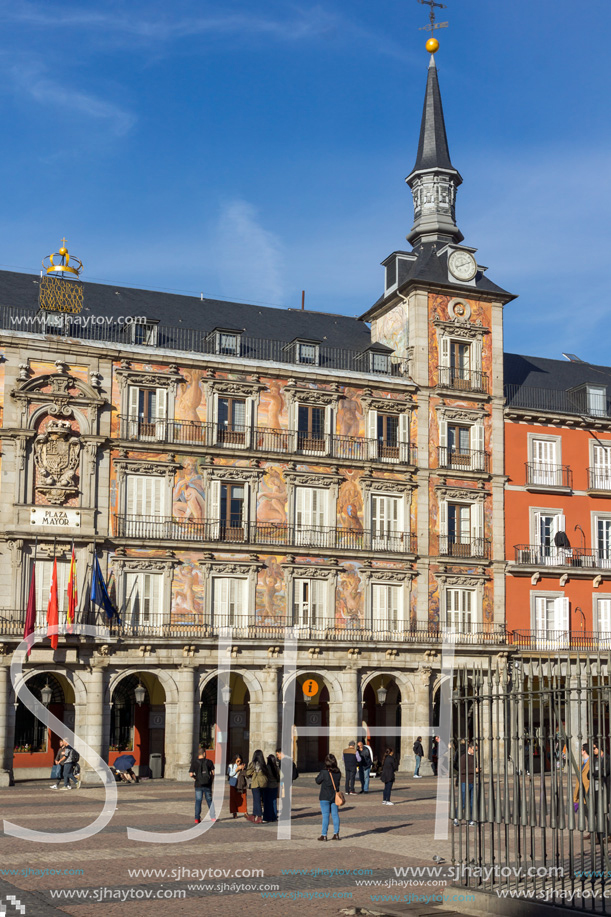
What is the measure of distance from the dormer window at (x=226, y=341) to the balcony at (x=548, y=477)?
15253mm

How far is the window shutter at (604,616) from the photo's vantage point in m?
54.4

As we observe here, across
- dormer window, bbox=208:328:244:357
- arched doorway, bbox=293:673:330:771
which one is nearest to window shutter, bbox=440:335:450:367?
dormer window, bbox=208:328:244:357

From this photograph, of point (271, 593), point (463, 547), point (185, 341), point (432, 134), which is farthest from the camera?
point (432, 134)

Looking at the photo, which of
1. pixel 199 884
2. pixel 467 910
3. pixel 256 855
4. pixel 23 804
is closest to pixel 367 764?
pixel 23 804

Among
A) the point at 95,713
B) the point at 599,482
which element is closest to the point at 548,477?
the point at 599,482

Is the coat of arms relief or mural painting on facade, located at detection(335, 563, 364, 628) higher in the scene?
the coat of arms relief

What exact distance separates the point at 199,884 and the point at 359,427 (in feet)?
113

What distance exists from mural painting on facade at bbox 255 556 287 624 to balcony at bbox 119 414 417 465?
16.6 ft

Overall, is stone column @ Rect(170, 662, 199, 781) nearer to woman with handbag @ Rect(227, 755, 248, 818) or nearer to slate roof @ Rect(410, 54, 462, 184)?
woman with handbag @ Rect(227, 755, 248, 818)

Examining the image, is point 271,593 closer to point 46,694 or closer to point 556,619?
point 46,694

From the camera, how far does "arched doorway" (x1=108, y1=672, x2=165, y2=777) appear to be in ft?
156

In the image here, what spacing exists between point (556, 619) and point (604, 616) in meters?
2.78

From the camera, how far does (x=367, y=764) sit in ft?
127

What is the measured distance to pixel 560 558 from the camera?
5409 cm
